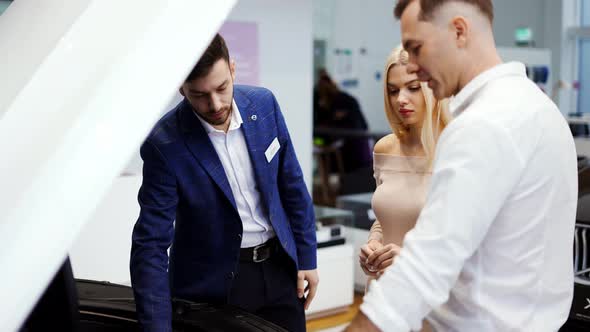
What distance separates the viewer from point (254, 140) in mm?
1954

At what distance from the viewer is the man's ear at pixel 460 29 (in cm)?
116

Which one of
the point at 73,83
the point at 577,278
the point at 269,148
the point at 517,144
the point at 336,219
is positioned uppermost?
the point at 73,83

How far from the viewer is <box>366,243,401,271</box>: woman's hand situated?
199 centimetres

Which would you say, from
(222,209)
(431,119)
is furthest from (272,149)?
(431,119)

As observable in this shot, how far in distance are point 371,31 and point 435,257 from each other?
1108 cm

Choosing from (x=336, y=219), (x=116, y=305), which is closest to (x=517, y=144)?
(x=116, y=305)

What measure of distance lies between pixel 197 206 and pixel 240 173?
15cm

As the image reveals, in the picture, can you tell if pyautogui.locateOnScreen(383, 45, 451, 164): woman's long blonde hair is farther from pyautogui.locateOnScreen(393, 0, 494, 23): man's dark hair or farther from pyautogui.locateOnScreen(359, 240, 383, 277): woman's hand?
pyautogui.locateOnScreen(393, 0, 494, 23): man's dark hair

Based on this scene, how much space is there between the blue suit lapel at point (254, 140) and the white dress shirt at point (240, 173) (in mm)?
18

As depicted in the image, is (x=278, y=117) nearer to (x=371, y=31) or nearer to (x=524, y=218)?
(x=524, y=218)

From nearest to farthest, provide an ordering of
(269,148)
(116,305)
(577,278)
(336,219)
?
(116,305), (269,148), (577,278), (336,219)

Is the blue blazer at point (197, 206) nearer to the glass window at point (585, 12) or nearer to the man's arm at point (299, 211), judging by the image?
the man's arm at point (299, 211)

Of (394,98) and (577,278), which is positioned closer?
(394,98)

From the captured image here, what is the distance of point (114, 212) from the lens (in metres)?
3.60
